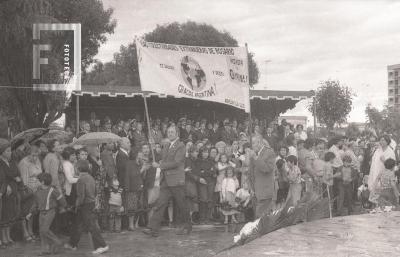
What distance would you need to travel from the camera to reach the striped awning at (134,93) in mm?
18425

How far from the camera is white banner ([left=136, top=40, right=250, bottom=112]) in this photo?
1043 cm

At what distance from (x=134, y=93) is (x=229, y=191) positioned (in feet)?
25.7

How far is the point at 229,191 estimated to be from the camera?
11781 mm

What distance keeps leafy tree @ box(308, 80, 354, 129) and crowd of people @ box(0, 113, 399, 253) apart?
1763 centimetres

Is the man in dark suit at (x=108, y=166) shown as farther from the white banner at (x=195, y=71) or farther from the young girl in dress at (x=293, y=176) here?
the young girl in dress at (x=293, y=176)

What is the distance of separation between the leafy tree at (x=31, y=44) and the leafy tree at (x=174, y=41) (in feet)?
42.5

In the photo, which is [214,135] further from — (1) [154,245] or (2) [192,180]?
(1) [154,245]

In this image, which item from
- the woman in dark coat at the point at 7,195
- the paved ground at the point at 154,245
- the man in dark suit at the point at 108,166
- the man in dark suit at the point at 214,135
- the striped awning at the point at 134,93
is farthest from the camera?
the striped awning at the point at 134,93

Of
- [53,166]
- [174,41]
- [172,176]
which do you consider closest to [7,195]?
[53,166]

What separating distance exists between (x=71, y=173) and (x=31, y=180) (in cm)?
70

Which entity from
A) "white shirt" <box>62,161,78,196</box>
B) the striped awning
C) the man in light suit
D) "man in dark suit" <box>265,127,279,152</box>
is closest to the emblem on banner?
the man in light suit

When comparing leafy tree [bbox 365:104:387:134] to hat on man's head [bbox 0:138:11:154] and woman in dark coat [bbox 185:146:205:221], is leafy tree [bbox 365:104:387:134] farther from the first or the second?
hat on man's head [bbox 0:138:11:154]

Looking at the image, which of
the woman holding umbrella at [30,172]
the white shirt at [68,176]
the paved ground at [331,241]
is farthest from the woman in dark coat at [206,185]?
the paved ground at [331,241]

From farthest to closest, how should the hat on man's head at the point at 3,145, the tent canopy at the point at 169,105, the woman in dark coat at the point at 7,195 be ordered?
1. the tent canopy at the point at 169,105
2. the hat on man's head at the point at 3,145
3. the woman in dark coat at the point at 7,195
